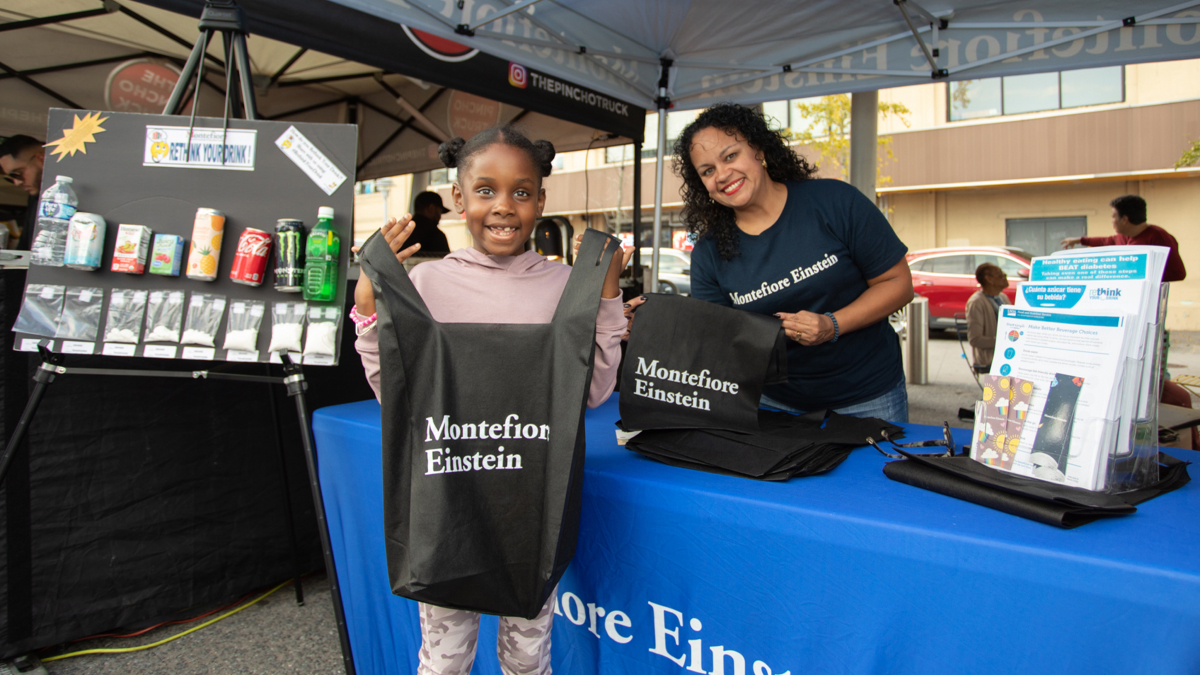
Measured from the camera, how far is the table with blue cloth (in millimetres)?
875

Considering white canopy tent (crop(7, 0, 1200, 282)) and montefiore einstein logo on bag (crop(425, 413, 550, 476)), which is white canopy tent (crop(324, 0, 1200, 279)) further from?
montefiore einstein logo on bag (crop(425, 413, 550, 476))

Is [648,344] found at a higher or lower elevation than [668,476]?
higher

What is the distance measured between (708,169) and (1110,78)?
16.1 meters

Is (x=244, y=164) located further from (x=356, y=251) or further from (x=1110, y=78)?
(x=1110, y=78)

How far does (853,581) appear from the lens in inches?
42.3

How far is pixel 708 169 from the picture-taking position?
1.89m

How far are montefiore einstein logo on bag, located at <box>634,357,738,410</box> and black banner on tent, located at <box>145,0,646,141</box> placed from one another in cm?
180

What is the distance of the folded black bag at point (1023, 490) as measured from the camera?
3.17ft

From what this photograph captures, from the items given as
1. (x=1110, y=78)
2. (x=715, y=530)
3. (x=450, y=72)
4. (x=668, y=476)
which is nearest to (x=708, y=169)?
(x=668, y=476)

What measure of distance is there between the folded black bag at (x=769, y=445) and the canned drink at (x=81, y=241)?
168cm

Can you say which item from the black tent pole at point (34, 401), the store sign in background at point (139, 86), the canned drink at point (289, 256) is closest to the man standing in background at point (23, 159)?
the black tent pole at point (34, 401)

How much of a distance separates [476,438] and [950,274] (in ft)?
37.5

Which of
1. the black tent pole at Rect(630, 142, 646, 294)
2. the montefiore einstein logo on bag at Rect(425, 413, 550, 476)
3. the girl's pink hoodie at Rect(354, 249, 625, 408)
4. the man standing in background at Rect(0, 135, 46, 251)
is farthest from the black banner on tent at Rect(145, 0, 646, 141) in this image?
the montefiore einstein logo on bag at Rect(425, 413, 550, 476)

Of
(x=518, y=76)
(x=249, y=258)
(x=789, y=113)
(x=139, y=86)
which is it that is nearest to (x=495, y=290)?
(x=249, y=258)
